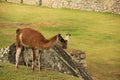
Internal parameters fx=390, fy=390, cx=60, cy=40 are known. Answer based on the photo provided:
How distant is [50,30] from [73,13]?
33.4ft

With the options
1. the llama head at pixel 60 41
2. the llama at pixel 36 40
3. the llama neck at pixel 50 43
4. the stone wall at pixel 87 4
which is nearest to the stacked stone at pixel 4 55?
the llama at pixel 36 40

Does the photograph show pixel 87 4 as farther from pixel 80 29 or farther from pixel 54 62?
pixel 54 62

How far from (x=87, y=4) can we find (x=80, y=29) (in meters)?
11.8

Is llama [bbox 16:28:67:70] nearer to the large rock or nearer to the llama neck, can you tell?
the llama neck

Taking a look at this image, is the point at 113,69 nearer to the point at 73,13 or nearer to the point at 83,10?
the point at 73,13

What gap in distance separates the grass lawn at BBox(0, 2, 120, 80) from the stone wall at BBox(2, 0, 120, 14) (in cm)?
122

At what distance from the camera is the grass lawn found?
19.8 m

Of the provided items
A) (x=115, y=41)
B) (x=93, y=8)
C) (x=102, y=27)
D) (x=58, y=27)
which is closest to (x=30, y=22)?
(x=58, y=27)

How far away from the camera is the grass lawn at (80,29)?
19750mm

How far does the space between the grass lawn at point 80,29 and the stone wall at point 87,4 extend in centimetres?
122

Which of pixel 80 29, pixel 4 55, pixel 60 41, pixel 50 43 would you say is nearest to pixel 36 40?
pixel 50 43

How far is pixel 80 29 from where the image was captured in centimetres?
2931

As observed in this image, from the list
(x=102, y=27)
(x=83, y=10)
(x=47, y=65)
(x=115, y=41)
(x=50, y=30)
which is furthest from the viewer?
(x=83, y=10)

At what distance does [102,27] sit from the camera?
1219 inches
